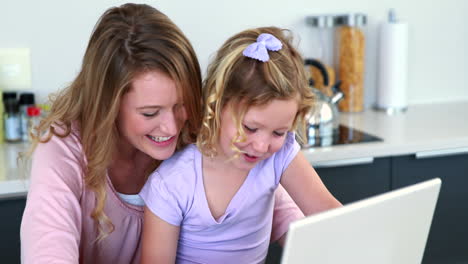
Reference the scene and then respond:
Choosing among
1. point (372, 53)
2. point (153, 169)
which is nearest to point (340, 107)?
point (372, 53)

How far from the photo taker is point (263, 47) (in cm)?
123

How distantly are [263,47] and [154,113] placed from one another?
0.26m

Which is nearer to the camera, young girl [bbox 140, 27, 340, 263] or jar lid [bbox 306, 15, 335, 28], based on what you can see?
young girl [bbox 140, 27, 340, 263]

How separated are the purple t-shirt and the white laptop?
16.7 inches

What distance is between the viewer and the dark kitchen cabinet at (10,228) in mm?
1825

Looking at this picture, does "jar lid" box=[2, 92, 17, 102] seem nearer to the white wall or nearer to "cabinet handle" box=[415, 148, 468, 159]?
the white wall

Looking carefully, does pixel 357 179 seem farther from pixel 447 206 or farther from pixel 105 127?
pixel 105 127

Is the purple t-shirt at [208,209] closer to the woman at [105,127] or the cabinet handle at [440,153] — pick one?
the woman at [105,127]

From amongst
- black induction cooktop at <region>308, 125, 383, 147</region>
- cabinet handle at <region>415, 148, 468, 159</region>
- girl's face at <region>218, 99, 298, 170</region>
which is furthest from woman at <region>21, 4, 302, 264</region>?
cabinet handle at <region>415, 148, 468, 159</region>

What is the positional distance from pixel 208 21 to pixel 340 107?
649 mm

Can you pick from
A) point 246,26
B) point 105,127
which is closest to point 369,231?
point 105,127

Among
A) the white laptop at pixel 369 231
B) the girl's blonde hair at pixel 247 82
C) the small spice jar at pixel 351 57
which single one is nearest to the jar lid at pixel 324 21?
the small spice jar at pixel 351 57

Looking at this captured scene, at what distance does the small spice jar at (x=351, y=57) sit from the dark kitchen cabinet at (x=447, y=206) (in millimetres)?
510

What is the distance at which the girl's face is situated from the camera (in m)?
→ 1.22
